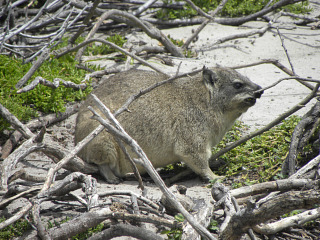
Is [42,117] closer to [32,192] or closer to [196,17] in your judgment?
[32,192]

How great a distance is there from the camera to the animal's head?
17.6 feet

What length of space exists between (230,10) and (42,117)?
562 cm

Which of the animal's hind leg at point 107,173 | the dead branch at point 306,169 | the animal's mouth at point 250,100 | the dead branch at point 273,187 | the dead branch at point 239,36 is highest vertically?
the dead branch at point 239,36

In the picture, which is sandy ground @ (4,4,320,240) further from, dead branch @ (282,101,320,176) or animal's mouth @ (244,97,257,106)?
dead branch @ (282,101,320,176)

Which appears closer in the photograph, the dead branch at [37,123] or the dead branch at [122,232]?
the dead branch at [122,232]

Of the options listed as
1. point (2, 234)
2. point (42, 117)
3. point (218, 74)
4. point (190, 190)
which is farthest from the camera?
point (42, 117)

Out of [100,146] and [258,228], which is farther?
[100,146]

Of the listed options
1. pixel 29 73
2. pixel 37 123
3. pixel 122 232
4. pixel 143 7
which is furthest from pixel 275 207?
pixel 143 7

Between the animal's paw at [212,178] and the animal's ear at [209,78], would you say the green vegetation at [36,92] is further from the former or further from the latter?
the animal's paw at [212,178]

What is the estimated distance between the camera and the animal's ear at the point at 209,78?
5500 millimetres

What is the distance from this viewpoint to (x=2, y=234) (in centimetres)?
359

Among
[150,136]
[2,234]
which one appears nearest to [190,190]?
[150,136]

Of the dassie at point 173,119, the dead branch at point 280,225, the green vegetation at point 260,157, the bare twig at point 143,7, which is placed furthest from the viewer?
the bare twig at point 143,7

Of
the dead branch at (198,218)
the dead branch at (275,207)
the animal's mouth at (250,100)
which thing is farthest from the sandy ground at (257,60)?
the dead branch at (275,207)
